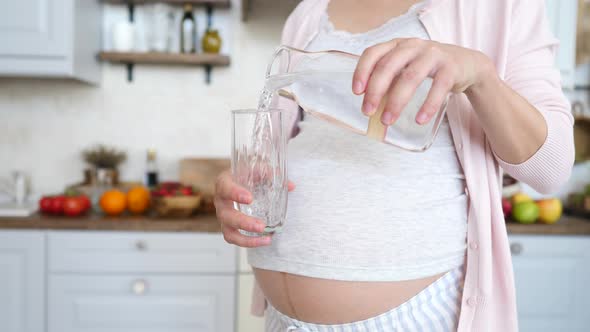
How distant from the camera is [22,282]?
1.56 metres

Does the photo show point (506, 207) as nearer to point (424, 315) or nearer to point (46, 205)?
point (424, 315)

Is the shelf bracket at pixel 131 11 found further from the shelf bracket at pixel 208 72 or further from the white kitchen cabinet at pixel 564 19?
the white kitchen cabinet at pixel 564 19

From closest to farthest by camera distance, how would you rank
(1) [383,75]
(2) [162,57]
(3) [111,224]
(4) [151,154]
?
(1) [383,75] → (3) [111,224] → (2) [162,57] → (4) [151,154]

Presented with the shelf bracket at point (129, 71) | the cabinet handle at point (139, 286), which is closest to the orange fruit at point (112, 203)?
the cabinet handle at point (139, 286)

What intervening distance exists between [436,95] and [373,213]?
25cm

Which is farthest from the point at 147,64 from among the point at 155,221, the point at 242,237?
the point at 242,237

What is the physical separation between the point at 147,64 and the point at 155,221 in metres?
0.75

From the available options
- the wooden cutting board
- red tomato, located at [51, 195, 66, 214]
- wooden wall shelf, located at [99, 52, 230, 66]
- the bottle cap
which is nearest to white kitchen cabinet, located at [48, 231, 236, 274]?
red tomato, located at [51, 195, 66, 214]

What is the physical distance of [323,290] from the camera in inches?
26.1

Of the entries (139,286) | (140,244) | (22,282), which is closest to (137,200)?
(140,244)

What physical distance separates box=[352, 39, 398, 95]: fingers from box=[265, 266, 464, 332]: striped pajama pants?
13.6 inches

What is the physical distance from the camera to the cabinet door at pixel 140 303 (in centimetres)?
157

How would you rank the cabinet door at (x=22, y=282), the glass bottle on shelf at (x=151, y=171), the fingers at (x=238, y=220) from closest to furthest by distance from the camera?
the fingers at (x=238, y=220) < the cabinet door at (x=22, y=282) < the glass bottle on shelf at (x=151, y=171)

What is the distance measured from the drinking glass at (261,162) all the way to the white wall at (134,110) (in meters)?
1.44
